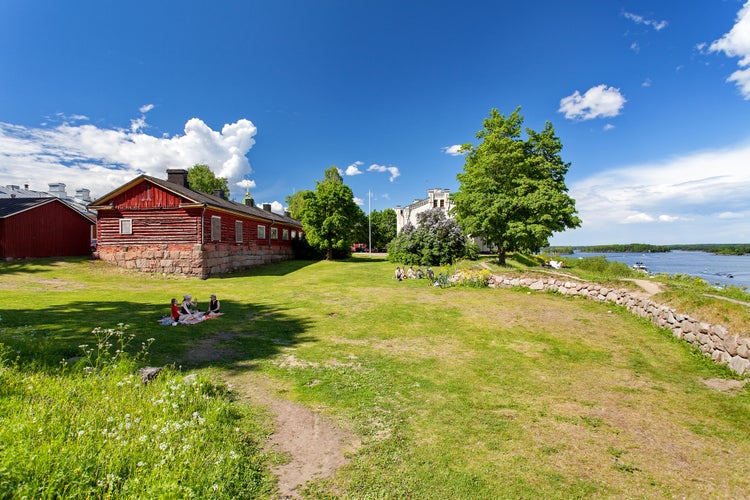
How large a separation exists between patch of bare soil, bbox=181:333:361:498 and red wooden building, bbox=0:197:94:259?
26.1 metres

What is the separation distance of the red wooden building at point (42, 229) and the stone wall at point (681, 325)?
108ft

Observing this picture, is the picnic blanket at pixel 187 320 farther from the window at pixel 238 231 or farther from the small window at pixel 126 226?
the window at pixel 238 231

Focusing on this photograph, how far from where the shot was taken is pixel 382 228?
66.2m

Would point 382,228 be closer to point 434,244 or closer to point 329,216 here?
point 329,216

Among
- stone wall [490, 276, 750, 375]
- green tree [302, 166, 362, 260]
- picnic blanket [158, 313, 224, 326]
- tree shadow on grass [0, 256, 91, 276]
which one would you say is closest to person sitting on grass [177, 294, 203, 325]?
picnic blanket [158, 313, 224, 326]

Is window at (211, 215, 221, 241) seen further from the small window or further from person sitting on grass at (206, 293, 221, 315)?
person sitting on grass at (206, 293, 221, 315)

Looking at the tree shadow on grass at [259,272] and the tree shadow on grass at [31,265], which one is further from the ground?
the tree shadow on grass at [31,265]

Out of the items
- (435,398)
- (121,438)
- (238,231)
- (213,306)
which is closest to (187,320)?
(213,306)

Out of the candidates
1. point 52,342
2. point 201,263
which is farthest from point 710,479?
point 201,263

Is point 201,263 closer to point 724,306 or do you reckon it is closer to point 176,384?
point 176,384

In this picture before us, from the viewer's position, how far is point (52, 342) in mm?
6906

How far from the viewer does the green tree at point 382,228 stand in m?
65.4

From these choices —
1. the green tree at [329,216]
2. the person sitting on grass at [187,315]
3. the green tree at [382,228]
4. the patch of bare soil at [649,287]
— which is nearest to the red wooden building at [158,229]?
the green tree at [329,216]

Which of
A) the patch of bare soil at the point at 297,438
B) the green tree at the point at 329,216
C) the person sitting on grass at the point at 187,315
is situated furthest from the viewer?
the green tree at the point at 329,216
